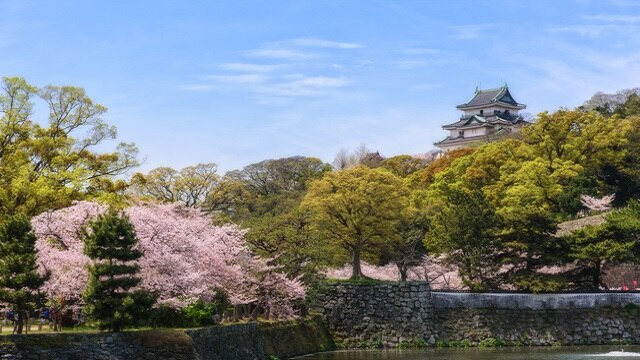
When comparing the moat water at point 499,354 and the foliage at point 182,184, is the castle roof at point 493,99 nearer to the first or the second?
the foliage at point 182,184

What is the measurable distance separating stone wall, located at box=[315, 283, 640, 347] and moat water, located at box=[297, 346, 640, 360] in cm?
164

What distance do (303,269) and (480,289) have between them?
1046 cm

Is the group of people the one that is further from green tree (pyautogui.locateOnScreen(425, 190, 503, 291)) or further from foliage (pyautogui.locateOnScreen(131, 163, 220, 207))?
foliage (pyautogui.locateOnScreen(131, 163, 220, 207))

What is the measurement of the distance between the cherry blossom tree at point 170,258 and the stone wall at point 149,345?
1724 millimetres

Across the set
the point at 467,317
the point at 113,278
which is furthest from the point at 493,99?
the point at 113,278

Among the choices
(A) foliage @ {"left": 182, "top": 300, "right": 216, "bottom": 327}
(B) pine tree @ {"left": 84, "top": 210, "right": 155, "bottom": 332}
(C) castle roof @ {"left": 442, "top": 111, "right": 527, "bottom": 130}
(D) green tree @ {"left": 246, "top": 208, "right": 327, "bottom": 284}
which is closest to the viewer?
(B) pine tree @ {"left": 84, "top": 210, "right": 155, "bottom": 332}

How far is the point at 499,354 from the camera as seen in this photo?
37031mm

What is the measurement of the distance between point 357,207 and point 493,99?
66.1m

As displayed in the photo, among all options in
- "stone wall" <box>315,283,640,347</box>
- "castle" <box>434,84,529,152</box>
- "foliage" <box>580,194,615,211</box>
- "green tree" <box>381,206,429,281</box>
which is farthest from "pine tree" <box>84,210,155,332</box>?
"castle" <box>434,84,529,152</box>

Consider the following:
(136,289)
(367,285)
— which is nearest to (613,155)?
(367,285)

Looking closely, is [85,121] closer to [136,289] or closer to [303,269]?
[303,269]

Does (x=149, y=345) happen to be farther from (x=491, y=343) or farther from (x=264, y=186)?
(x=264, y=186)

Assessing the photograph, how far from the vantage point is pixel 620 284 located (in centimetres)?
5025

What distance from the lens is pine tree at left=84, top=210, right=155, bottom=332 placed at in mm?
26391
